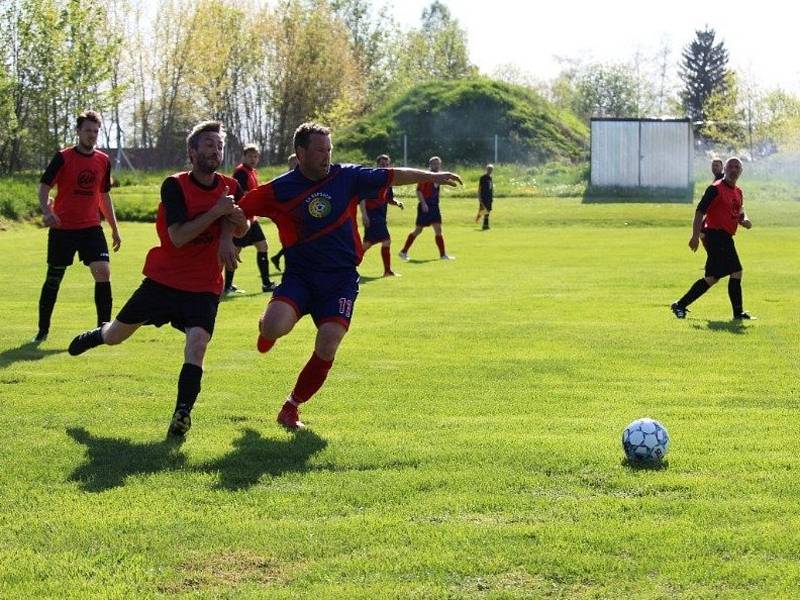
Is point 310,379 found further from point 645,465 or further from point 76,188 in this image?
point 76,188

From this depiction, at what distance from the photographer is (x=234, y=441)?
695cm

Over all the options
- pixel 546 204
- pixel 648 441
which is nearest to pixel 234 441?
pixel 648 441

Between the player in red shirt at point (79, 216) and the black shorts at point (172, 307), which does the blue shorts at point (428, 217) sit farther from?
the black shorts at point (172, 307)

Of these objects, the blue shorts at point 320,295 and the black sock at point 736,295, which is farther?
the black sock at point 736,295

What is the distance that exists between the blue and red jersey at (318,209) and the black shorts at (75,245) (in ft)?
14.6

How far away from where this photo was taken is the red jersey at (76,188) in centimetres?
1132


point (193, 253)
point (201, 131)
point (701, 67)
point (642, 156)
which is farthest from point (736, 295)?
point (701, 67)

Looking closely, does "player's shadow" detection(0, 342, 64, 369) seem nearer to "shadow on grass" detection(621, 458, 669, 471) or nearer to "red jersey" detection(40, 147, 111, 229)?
"red jersey" detection(40, 147, 111, 229)

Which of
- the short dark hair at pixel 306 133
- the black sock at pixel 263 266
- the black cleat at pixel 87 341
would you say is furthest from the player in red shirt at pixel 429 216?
the short dark hair at pixel 306 133

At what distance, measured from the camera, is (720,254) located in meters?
13.9

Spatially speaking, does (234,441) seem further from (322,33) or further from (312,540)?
(322,33)

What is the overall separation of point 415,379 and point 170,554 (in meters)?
4.68

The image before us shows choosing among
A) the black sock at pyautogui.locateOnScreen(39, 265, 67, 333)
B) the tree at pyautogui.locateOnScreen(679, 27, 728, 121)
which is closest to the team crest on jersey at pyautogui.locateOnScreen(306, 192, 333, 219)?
the black sock at pyautogui.locateOnScreen(39, 265, 67, 333)

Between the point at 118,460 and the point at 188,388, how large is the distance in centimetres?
81
